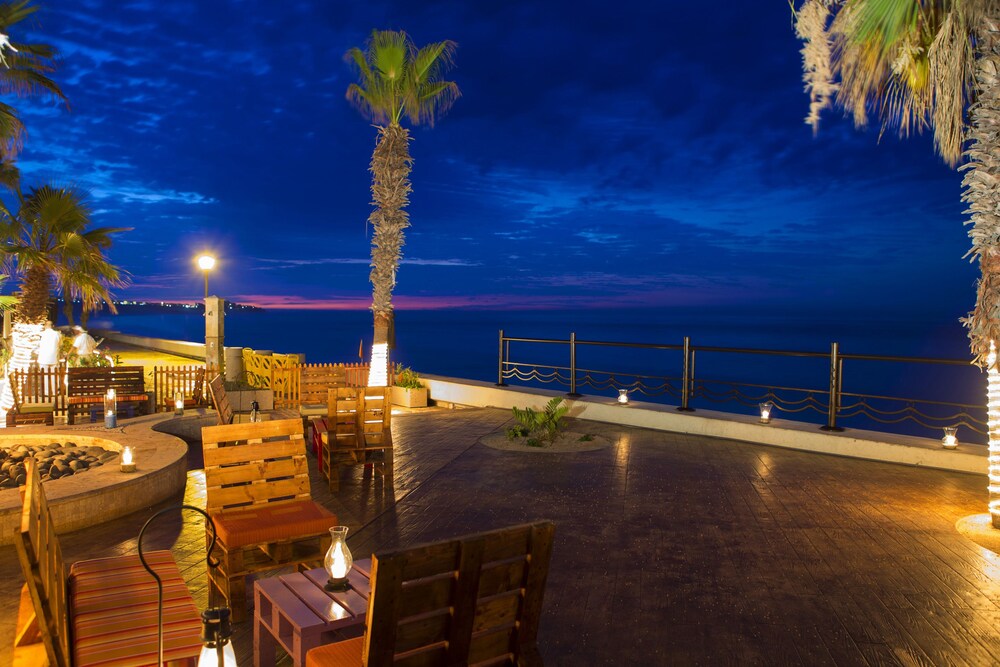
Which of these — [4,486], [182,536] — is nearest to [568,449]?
[182,536]

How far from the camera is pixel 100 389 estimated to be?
1053 centimetres

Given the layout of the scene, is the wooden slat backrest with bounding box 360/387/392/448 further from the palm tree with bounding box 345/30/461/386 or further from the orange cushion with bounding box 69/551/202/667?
the palm tree with bounding box 345/30/461/386

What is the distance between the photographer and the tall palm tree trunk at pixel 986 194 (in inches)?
207

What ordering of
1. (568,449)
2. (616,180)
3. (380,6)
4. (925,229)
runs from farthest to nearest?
(616,180), (925,229), (380,6), (568,449)

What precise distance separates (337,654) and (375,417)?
454 cm

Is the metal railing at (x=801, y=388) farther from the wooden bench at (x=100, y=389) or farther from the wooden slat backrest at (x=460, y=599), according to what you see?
the wooden bench at (x=100, y=389)

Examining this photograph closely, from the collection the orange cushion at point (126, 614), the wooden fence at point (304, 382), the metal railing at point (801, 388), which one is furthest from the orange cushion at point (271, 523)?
the wooden fence at point (304, 382)

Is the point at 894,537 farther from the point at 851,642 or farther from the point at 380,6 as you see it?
the point at 380,6

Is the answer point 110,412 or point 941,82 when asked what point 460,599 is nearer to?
point 941,82

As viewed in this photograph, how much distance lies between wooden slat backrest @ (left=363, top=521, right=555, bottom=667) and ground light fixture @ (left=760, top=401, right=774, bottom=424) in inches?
290

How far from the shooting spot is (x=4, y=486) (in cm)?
653

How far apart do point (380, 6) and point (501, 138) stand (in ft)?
102

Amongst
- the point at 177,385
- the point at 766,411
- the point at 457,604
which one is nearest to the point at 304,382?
the point at 177,385

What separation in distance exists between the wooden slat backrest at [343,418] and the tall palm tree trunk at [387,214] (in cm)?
807
